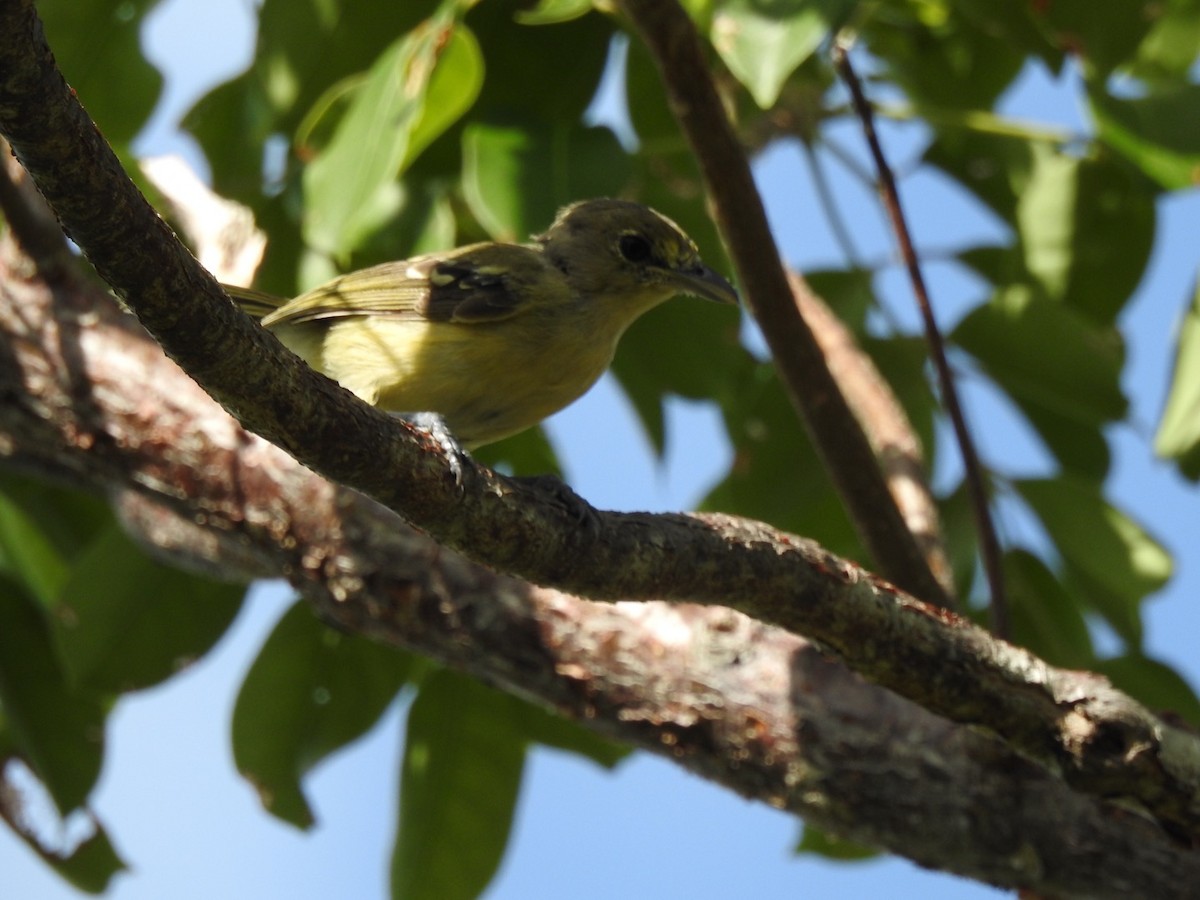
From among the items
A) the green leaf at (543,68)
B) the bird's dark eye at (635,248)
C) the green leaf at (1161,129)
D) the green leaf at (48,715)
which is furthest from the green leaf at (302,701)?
the green leaf at (1161,129)

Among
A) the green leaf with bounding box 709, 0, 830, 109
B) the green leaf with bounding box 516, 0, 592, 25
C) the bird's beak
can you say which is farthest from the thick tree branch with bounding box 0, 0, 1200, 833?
the bird's beak

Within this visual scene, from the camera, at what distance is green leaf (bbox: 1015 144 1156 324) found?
4.32 meters

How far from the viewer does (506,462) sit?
441cm

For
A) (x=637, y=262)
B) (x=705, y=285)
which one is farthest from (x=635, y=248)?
(x=705, y=285)

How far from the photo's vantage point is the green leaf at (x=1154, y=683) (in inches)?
157

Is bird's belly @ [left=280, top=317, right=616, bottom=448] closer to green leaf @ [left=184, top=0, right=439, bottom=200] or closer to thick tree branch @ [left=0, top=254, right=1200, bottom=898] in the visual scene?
thick tree branch @ [left=0, top=254, right=1200, bottom=898]

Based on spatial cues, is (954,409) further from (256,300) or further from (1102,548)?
(256,300)

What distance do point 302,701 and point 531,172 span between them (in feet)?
5.96

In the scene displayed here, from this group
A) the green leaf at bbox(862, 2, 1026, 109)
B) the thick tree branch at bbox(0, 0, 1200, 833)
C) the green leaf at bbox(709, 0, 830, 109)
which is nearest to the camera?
the thick tree branch at bbox(0, 0, 1200, 833)

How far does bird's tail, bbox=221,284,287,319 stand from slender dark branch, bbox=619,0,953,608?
1.37 m

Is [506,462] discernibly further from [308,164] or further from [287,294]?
[308,164]

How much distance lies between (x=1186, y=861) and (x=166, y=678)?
3035 millimetres

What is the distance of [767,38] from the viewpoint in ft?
9.77

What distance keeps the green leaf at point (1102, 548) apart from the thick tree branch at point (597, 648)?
0.75 metres
